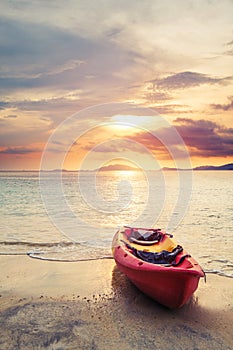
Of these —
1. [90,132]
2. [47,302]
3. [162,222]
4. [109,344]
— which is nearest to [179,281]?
[109,344]

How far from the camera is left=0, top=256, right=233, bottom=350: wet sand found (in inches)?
184

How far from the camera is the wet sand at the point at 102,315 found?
4664 mm

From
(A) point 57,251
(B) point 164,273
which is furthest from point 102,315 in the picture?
(A) point 57,251

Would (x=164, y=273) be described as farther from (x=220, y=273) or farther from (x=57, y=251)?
(x=57, y=251)

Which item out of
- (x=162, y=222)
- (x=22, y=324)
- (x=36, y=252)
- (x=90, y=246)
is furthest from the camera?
(x=162, y=222)

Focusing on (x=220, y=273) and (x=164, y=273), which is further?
(x=220, y=273)

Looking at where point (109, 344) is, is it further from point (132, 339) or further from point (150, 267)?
point (150, 267)

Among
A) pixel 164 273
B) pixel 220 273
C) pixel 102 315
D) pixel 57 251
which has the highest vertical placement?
pixel 164 273

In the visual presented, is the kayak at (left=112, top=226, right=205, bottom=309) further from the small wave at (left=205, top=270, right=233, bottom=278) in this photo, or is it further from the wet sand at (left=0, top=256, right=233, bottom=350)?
the small wave at (left=205, top=270, right=233, bottom=278)

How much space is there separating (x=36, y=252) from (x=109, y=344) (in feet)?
21.3

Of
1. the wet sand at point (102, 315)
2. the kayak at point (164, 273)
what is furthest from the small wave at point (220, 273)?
the kayak at point (164, 273)

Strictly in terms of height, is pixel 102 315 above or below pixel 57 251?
above

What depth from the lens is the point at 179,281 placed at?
5484 mm

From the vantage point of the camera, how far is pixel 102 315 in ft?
18.1
